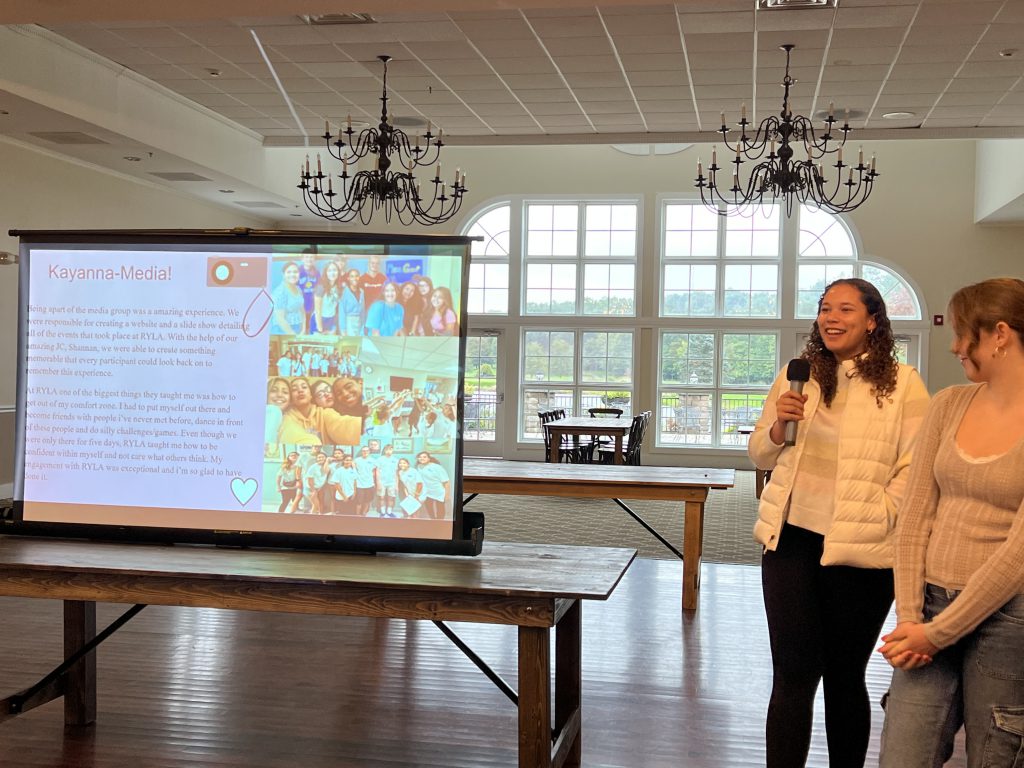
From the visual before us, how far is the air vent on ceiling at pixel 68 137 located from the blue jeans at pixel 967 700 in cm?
832

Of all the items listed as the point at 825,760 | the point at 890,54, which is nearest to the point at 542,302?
the point at 890,54

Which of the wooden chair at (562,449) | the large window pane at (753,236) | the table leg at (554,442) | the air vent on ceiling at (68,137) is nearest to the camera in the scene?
Answer: the air vent on ceiling at (68,137)

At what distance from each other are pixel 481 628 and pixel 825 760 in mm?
2057

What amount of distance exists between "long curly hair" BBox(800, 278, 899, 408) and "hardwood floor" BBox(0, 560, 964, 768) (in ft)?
4.83

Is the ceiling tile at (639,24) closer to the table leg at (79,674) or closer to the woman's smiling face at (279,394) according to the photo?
the woman's smiling face at (279,394)

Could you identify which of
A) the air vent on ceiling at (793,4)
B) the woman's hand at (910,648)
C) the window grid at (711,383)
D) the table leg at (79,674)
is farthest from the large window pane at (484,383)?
the woman's hand at (910,648)

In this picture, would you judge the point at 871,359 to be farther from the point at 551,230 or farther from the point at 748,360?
the point at 551,230

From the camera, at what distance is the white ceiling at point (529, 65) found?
20.9 feet

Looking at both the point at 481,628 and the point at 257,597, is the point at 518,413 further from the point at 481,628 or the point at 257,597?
the point at 257,597

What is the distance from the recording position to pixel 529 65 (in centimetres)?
771

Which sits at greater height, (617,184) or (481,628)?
(617,184)

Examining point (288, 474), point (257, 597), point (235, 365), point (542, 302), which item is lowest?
point (257, 597)

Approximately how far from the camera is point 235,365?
3.25 m

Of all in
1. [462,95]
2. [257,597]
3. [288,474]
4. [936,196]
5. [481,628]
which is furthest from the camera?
[936,196]
